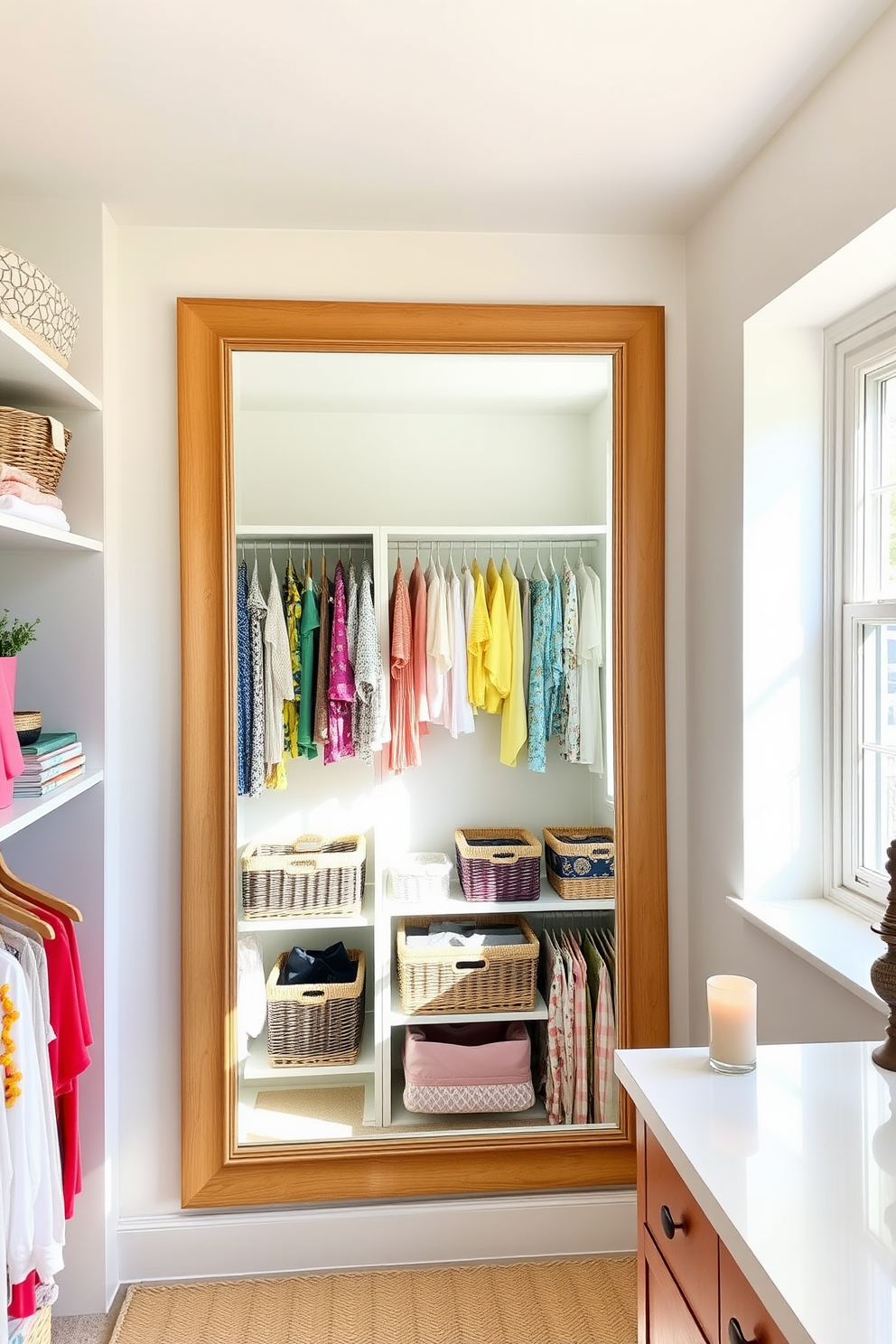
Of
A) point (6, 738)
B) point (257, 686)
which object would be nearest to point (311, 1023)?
point (257, 686)

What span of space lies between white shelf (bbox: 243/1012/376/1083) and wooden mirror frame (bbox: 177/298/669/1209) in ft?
1.17

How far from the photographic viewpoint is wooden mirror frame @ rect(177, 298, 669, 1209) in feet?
7.70

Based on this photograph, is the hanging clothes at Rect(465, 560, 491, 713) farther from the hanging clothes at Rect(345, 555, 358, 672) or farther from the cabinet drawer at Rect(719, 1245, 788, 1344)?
the cabinet drawer at Rect(719, 1245, 788, 1344)

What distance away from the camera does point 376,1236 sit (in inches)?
93.7

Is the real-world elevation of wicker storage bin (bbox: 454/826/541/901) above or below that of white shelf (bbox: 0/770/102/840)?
below

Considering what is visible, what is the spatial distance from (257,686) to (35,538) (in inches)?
32.5

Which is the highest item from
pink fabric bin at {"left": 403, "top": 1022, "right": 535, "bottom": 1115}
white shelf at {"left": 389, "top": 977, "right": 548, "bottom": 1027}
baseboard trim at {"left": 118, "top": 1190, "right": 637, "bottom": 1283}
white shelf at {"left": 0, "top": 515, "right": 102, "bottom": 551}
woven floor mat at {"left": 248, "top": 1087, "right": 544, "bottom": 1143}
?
white shelf at {"left": 0, "top": 515, "right": 102, "bottom": 551}

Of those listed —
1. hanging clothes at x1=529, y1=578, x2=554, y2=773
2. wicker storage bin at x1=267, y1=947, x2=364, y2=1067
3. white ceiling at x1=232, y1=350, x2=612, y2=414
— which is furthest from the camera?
hanging clothes at x1=529, y1=578, x2=554, y2=773

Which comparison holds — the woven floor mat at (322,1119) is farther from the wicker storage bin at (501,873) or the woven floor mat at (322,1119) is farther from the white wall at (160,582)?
the wicker storage bin at (501,873)

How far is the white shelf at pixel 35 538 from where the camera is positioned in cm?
169

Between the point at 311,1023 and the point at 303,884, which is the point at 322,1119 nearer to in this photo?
the point at 311,1023

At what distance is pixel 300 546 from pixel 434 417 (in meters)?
0.66

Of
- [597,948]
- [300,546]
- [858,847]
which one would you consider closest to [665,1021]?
[597,948]

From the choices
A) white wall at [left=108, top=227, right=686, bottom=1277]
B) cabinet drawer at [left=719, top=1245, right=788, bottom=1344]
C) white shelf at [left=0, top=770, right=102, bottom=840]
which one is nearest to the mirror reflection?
white wall at [left=108, top=227, right=686, bottom=1277]
